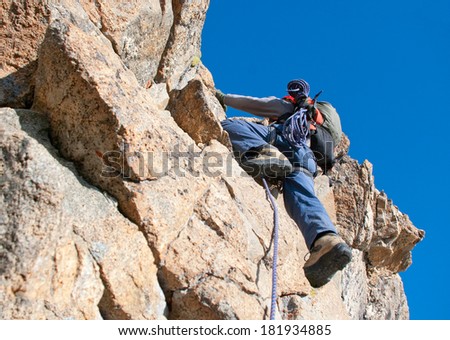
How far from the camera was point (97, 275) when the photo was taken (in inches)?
230

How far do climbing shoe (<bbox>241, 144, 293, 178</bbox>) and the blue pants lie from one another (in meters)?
0.14

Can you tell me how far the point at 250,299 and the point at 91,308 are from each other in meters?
1.79

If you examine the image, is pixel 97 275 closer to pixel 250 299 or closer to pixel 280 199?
pixel 250 299

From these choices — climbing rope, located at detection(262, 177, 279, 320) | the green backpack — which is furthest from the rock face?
the green backpack

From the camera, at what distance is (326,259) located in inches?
311

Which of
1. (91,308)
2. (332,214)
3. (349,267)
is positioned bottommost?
(91,308)

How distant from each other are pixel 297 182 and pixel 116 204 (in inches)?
131

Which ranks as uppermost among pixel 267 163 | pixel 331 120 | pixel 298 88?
pixel 298 88

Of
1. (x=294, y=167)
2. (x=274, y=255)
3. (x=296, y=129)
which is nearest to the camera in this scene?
(x=274, y=255)

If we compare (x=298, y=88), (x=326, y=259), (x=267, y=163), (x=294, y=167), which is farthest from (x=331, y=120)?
(x=326, y=259)

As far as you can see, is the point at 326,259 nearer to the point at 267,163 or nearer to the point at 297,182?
the point at 297,182

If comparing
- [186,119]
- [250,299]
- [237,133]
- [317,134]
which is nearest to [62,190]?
[250,299]

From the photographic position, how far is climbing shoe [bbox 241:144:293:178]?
9.06 m

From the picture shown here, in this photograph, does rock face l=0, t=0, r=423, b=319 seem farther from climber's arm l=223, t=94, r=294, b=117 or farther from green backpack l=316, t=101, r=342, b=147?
green backpack l=316, t=101, r=342, b=147
